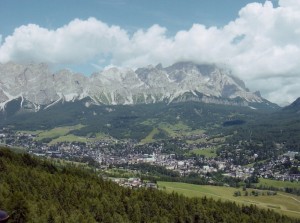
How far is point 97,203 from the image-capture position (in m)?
112

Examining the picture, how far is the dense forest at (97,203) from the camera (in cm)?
9306

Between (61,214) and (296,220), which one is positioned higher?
(61,214)

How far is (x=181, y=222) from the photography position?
121 m

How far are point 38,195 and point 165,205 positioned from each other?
137ft

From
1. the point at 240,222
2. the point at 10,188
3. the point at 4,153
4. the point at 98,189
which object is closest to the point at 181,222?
the point at 240,222

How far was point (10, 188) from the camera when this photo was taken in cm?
10775

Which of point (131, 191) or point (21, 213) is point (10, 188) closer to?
point (21, 213)

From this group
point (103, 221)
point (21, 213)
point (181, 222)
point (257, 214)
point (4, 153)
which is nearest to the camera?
point (21, 213)

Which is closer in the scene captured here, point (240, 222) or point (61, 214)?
point (61, 214)

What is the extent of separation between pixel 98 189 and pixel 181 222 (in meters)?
28.6

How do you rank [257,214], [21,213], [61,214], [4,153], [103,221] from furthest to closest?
[4,153] → [257,214] → [103,221] → [61,214] → [21,213]

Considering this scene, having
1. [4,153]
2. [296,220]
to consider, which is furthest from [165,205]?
[4,153]

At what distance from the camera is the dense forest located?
9306 centimetres

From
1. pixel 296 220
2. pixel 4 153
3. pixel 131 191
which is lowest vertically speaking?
pixel 296 220
